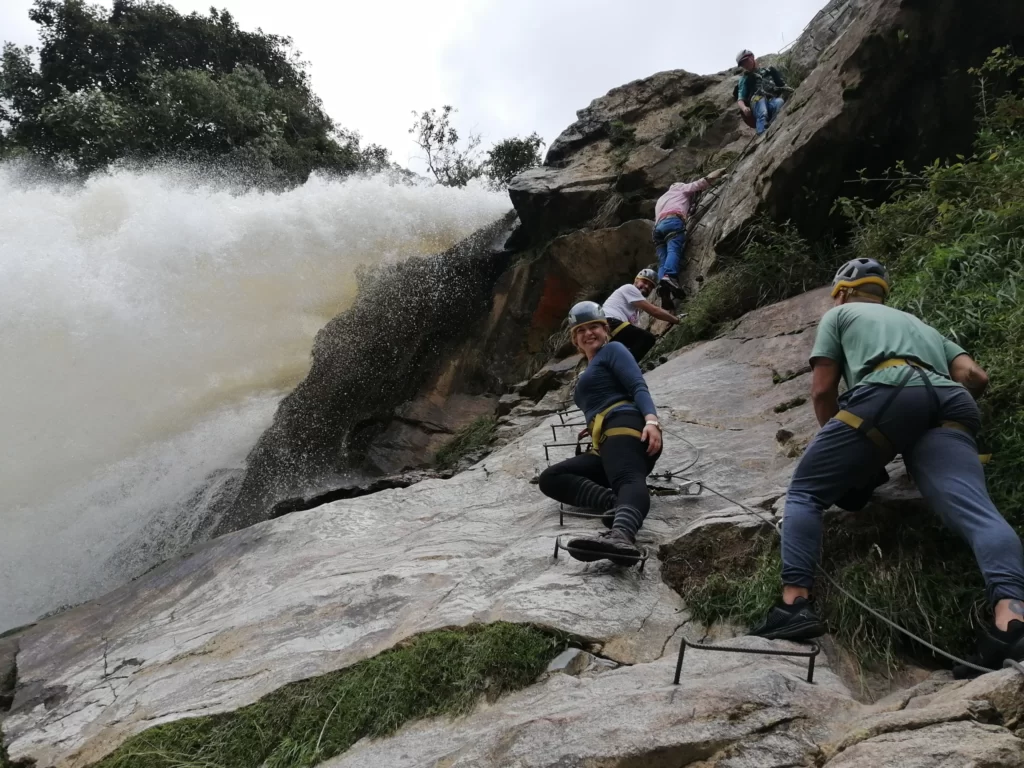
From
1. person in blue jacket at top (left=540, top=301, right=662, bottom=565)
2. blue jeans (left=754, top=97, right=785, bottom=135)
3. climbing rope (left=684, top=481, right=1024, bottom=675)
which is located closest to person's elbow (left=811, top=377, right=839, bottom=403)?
climbing rope (left=684, top=481, right=1024, bottom=675)

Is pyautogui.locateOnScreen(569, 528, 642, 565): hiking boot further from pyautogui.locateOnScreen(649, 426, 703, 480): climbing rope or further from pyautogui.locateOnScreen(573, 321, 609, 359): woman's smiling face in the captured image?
pyautogui.locateOnScreen(573, 321, 609, 359): woman's smiling face

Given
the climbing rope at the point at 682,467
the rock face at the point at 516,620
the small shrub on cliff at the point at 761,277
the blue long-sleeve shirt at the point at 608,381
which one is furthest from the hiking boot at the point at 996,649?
the small shrub on cliff at the point at 761,277

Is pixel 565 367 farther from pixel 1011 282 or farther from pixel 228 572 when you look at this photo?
pixel 1011 282

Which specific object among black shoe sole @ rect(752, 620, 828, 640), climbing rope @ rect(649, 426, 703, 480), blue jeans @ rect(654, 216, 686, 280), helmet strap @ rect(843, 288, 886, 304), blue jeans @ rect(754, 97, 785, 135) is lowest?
black shoe sole @ rect(752, 620, 828, 640)

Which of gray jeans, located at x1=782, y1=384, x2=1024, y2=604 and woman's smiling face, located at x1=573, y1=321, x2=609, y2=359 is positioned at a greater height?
woman's smiling face, located at x1=573, y1=321, x2=609, y2=359

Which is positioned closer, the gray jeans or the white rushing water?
the gray jeans

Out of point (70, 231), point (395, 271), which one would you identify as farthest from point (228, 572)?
point (70, 231)

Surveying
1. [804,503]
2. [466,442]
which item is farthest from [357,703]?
[466,442]

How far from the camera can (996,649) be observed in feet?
7.43

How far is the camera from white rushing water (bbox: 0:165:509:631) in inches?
462

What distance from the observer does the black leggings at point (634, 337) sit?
7.85 meters

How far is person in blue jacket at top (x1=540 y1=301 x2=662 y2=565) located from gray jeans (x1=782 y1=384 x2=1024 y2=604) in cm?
95

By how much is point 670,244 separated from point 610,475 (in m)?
6.60

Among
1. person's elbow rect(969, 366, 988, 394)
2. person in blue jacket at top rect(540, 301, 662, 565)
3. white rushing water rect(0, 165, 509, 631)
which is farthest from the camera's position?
white rushing water rect(0, 165, 509, 631)
